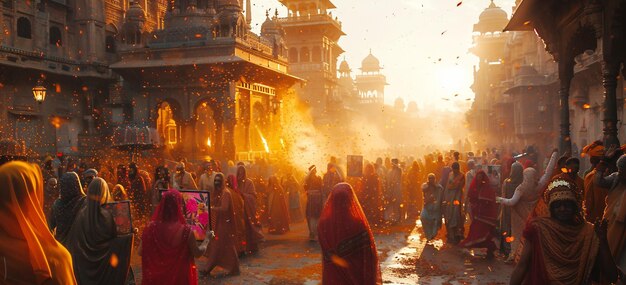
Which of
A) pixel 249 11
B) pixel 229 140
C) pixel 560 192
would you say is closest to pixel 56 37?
pixel 229 140

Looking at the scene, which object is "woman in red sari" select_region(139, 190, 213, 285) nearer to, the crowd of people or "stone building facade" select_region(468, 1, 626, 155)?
the crowd of people

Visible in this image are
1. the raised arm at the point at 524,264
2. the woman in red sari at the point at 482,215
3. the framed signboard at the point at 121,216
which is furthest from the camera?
the woman in red sari at the point at 482,215

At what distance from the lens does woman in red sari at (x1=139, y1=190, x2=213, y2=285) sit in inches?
193

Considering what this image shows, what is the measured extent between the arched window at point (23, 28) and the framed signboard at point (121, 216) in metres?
22.9

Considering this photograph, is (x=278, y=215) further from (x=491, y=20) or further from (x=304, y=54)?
(x=491, y=20)

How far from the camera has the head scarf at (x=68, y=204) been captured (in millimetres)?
5508

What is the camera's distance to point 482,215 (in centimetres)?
951

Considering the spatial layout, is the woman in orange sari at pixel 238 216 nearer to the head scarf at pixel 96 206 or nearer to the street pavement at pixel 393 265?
the street pavement at pixel 393 265

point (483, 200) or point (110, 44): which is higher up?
point (110, 44)

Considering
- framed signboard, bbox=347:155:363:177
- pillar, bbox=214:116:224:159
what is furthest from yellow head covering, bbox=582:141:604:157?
pillar, bbox=214:116:224:159

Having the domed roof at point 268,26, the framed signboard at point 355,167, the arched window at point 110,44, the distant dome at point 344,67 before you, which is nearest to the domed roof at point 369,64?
the distant dome at point 344,67

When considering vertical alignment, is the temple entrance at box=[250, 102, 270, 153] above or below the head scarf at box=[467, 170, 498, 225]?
above

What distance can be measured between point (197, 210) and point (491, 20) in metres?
44.4

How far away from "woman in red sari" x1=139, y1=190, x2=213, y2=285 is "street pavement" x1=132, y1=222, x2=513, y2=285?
10.3ft
